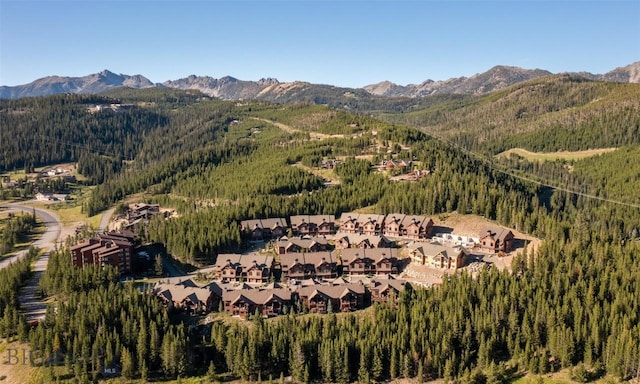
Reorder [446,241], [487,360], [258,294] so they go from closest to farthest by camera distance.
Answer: [487,360], [258,294], [446,241]

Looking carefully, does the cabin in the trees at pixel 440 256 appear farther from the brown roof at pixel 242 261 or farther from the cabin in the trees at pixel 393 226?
the brown roof at pixel 242 261

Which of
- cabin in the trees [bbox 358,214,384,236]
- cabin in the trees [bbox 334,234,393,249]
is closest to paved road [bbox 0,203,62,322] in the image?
cabin in the trees [bbox 334,234,393,249]

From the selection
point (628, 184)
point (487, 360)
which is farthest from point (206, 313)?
point (628, 184)

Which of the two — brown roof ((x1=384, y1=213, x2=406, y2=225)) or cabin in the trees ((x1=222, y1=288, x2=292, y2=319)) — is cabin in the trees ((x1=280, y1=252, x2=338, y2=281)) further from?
brown roof ((x1=384, y1=213, x2=406, y2=225))

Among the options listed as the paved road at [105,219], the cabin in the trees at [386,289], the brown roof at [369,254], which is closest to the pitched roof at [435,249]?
the brown roof at [369,254]

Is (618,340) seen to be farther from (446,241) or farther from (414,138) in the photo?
(414,138)

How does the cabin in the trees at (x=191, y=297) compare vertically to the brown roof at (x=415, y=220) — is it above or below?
below

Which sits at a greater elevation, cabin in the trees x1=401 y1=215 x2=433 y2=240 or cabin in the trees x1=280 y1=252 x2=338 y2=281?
cabin in the trees x1=401 y1=215 x2=433 y2=240
